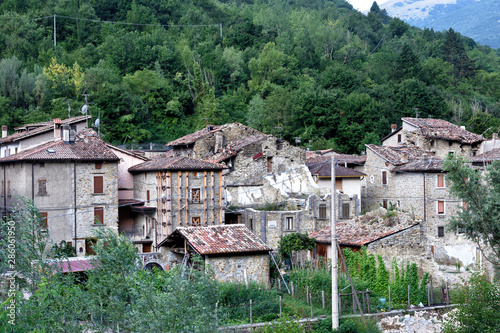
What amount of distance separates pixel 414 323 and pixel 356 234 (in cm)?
Result: 537

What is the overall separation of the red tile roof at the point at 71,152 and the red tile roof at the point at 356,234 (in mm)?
12449

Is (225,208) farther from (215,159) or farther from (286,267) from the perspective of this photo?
(286,267)

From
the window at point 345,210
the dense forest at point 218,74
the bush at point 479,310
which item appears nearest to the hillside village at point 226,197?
the window at point 345,210

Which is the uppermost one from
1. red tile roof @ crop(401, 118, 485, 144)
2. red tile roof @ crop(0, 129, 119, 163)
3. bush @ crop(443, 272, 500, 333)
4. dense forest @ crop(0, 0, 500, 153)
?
dense forest @ crop(0, 0, 500, 153)

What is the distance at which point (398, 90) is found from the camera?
69.7 metres

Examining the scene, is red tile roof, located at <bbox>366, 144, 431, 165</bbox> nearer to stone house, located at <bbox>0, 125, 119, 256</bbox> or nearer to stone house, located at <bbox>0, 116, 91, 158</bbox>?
stone house, located at <bbox>0, 125, 119, 256</bbox>

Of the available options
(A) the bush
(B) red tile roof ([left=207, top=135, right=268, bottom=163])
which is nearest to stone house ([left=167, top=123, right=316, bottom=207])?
(B) red tile roof ([left=207, top=135, right=268, bottom=163])

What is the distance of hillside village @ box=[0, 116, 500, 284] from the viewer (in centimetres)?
2766

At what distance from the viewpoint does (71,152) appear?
32.8 m

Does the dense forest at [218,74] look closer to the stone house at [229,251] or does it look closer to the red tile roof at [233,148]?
the red tile roof at [233,148]

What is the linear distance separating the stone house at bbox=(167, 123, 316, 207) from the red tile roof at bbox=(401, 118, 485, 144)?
12548mm

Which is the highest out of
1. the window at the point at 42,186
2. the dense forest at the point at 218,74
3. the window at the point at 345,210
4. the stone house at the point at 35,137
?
the dense forest at the point at 218,74

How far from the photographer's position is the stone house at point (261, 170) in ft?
125

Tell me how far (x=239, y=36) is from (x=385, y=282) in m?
68.7
